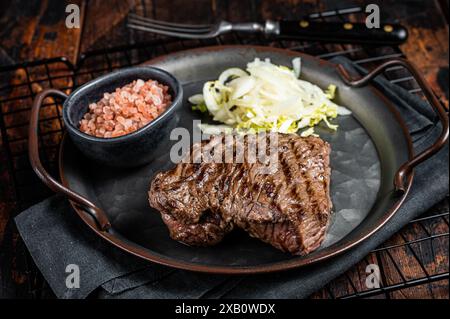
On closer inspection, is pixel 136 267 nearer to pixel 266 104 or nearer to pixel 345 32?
pixel 266 104

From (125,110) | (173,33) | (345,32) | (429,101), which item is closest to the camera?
(125,110)

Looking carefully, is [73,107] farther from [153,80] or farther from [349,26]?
[349,26]

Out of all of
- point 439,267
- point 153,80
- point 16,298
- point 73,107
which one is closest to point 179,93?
point 153,80

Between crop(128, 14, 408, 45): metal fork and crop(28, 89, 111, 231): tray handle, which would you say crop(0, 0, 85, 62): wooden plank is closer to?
crop(128, 14, 408, 45): metal fork

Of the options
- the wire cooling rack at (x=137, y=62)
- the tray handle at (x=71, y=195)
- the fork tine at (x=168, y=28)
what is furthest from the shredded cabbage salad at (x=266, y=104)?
the tray handle at (x=71, y=195)

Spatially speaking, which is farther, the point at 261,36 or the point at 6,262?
the point at 261,36

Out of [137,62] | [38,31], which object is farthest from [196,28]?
[38,31]

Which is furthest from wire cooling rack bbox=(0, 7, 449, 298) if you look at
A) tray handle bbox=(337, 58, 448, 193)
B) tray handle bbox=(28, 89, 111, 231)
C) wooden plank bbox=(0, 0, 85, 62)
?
tray handle bbox=(28, 89, 111, 231)
